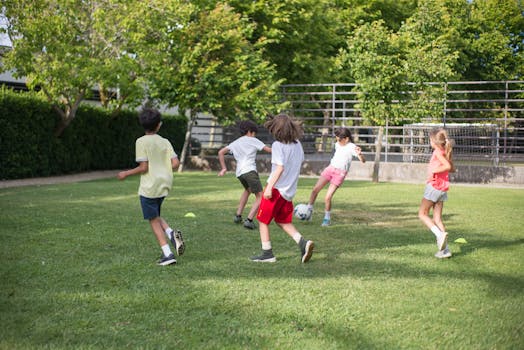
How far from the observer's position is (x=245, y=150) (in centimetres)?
869

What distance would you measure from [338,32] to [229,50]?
44.0 ft

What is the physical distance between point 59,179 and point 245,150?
433 inches

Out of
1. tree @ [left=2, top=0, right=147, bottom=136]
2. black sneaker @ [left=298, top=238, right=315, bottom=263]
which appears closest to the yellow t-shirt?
black sneaker @ [left=298, top=238, right=315, bottom=263]

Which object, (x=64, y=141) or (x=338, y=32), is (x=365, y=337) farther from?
(x=338, y=32)

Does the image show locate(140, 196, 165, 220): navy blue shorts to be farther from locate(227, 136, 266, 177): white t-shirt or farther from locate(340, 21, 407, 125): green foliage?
locate(340, 21, 407, 125): green foliage

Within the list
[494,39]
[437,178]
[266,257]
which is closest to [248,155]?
[266,257]

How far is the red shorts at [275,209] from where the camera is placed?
6.32 metres

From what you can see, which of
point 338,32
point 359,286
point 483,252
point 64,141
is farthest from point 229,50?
point 359,286

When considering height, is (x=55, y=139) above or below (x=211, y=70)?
below

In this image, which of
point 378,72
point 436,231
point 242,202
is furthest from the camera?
point 378,72

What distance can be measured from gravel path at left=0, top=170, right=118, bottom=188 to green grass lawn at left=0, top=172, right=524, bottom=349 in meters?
6.93

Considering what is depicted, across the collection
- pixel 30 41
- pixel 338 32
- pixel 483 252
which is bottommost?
pixel 483 252

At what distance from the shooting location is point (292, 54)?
94.7ft

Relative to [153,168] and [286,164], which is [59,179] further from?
[286,164]
